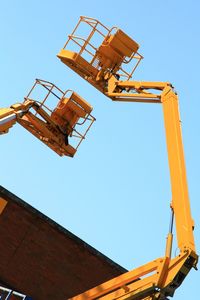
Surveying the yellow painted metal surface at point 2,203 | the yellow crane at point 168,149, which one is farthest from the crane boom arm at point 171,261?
the yellow painted metal surface at point 2,203

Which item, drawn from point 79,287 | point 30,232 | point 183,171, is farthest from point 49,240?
point 183,171

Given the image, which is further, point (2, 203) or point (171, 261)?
point (2, 203)

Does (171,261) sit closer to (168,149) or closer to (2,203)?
(168,149)

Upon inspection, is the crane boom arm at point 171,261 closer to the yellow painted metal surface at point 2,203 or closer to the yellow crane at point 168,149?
the yellow crane at point 168,149

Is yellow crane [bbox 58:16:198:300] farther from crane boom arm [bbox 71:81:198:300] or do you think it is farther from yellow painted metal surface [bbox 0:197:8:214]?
yellow painted metal surface [bbox 0:197:8:214]

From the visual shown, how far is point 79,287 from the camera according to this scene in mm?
17406

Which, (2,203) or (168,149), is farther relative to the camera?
(2,203)

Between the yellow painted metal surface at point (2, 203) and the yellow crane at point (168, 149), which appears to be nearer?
the yellow crane at point (168, 149)

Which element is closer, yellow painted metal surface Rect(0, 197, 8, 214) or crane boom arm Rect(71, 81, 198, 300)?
crane boom arm Rect(71, 81, 198, 300)

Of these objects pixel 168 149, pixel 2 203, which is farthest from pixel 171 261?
pixel 2 203

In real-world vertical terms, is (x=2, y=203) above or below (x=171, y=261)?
above

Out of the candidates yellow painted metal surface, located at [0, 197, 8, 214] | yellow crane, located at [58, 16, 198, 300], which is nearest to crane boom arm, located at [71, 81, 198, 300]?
yellow crane, located at [58, 16, 198, 300]

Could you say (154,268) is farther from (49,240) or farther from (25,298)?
(49,240)

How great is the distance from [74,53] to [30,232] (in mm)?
6033
